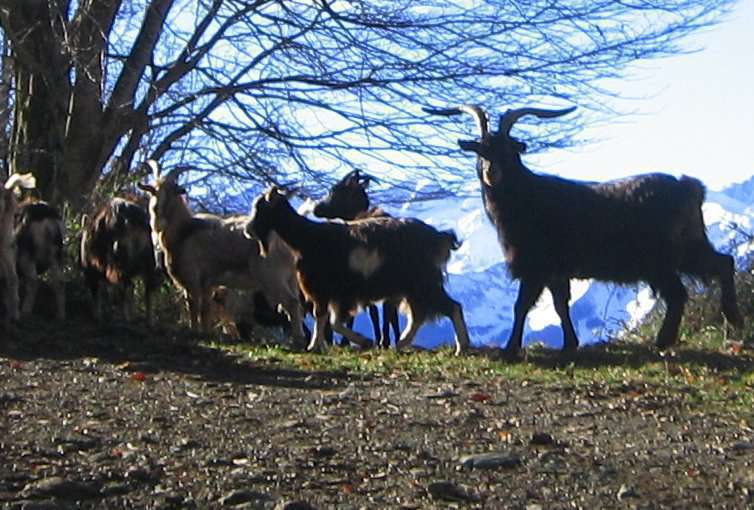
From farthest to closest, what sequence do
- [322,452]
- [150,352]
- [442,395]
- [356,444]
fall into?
[150,352] < [442,395] < [356,444] < [322,452]

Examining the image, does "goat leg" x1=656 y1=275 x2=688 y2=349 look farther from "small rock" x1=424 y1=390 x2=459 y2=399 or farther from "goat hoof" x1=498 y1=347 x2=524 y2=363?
"small rock" x1=424 y1=390 x2=459 y2=399

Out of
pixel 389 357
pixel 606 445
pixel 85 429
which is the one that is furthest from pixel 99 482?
pixel 389 357

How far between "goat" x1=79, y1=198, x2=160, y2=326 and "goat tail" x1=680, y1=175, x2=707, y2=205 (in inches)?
218

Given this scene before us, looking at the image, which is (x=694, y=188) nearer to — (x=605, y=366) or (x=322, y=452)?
(x=605, y=366)

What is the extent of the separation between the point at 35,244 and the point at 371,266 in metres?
3.65

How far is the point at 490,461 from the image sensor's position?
6996 mm

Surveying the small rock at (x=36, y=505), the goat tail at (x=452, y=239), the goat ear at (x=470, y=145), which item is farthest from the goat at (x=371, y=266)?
the small rock at (x=36, y=505)

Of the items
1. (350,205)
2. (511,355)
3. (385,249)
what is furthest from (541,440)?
(350,205)

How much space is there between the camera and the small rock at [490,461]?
6.95 m

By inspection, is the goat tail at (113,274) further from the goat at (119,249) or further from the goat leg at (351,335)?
the goat leg at (351,335)

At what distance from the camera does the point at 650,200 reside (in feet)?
41.7

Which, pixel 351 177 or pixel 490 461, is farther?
pixel 351 177

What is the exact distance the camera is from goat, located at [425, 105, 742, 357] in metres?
12.7

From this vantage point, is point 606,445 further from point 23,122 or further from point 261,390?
point 23,122
